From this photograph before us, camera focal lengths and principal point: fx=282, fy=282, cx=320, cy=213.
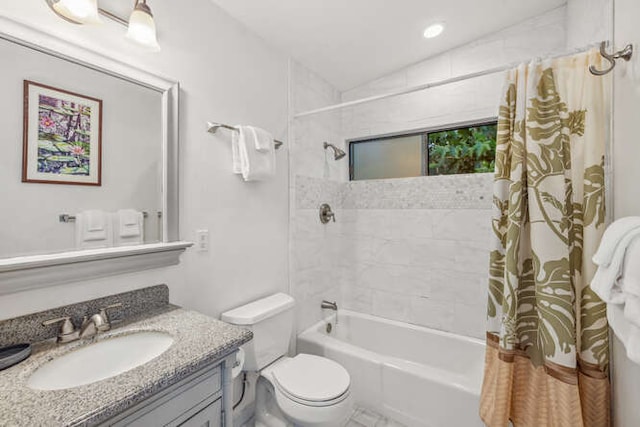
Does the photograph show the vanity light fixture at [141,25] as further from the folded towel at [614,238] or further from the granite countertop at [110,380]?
the folded towel at [614,238]

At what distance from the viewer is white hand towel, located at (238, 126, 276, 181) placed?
5.39 feet

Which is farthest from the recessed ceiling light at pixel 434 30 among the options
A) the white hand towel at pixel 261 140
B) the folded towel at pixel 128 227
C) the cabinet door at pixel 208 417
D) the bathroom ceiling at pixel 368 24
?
the cabinet door at pixel 208 417

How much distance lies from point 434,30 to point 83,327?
8.49ft

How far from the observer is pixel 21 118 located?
38.2 inches

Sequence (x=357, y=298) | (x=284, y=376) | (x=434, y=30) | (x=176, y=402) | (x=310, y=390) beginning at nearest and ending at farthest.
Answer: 1. (x=176, y=402)
2. (x=310, y=390)
3. (x=284, y=376)
4. (x=434, y=30)
5. (x=357, y=298)

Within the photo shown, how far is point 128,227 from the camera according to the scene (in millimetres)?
1238

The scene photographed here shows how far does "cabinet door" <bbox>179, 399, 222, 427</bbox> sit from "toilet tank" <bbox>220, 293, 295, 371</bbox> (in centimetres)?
56

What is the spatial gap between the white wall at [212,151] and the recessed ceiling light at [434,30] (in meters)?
1.06

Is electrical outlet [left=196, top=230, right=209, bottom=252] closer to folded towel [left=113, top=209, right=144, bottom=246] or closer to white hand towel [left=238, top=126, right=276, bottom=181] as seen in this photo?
folded towel [left=113, top=209, right=144, bottom=246]

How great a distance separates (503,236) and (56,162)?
6.21 feet

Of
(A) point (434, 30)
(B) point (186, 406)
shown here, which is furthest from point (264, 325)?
(A) point (434, 30)

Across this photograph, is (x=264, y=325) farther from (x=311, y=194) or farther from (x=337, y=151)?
(x=337, y=151)

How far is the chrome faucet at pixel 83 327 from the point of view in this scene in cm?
99

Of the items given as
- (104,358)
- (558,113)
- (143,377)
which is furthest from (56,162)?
(558,113)
